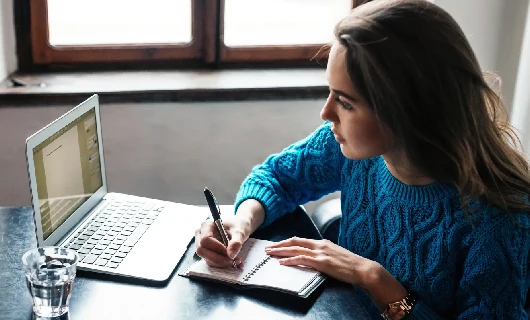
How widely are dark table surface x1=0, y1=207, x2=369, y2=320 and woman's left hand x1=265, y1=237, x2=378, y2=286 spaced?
0.07 ft

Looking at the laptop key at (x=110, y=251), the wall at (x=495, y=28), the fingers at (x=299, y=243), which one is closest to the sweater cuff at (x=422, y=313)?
the fingers at (x=299, y=243)

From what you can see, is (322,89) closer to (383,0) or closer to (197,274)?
(383,0)

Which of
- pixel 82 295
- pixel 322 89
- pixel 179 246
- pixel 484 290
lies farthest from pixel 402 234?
pixel 322 89

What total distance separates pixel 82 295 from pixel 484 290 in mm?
669

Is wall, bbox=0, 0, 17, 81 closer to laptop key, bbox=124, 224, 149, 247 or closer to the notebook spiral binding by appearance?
laptop key, bbox=124, 224, 149, 247

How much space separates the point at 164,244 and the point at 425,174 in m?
0.50

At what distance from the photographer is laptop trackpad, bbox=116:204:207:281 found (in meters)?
1.21

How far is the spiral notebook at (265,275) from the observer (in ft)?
3.83

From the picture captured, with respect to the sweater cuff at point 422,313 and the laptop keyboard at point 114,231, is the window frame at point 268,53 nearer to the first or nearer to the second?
the laptop keyboard at point 114,231

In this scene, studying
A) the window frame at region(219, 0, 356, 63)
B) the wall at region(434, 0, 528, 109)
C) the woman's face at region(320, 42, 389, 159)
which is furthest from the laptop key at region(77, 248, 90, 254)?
the wall at region(434, 0, 528, 109)

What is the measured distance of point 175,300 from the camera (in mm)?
1140

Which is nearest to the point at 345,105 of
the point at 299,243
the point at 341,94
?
the point at 341,94

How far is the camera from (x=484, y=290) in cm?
115

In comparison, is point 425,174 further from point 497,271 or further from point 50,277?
point 50,277
